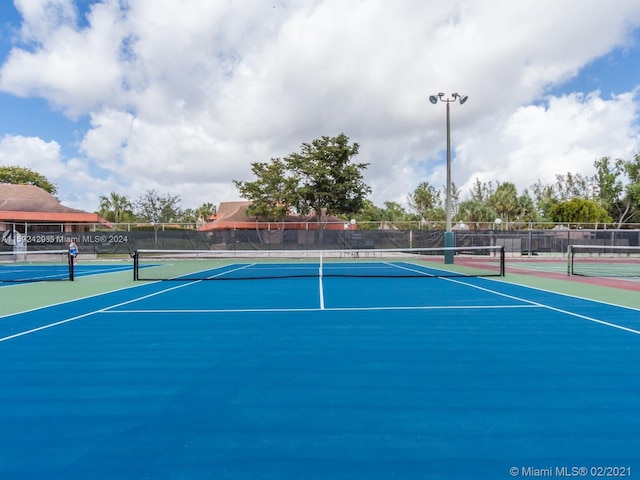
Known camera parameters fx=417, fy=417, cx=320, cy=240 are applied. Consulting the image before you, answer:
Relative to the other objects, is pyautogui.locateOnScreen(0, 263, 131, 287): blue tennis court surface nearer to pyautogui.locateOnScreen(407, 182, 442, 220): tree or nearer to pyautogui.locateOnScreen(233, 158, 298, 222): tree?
pyautogui.locateOnScreen(233, 158, 298, 222): tree

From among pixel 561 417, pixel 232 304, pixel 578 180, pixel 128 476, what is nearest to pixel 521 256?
pixel 232 304

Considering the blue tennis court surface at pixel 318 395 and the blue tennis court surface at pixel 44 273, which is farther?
the blue tennis court surface at pixel 44 273

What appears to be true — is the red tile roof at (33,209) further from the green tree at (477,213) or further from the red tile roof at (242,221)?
the green tree at (477,213)

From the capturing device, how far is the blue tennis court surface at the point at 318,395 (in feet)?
9.21

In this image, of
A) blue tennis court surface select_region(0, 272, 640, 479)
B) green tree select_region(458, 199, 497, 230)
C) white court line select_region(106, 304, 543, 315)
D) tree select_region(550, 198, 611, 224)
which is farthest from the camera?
green tree select_region(458, 199, 497, 230)

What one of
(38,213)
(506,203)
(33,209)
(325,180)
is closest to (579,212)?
(506,203)

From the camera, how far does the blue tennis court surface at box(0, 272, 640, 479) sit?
2807 mm

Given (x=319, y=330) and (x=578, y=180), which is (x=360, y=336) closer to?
(x=319, y=330)

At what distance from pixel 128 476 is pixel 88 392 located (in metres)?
1.69

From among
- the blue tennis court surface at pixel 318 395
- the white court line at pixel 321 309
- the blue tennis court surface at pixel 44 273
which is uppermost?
the blue tennis court surface at pixel 318 395

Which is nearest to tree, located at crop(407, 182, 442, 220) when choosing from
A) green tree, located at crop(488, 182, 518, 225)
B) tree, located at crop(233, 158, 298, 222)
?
green tree, located at crop(488, 182, 518, 225)

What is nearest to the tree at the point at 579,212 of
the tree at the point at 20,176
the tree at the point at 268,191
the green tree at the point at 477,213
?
the green tree at the point at 477,213

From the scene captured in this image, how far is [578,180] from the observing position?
74.0m

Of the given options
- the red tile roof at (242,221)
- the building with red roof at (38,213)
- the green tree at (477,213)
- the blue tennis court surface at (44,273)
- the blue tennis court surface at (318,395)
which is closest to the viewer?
the blue tennis court surface at (318,395)
